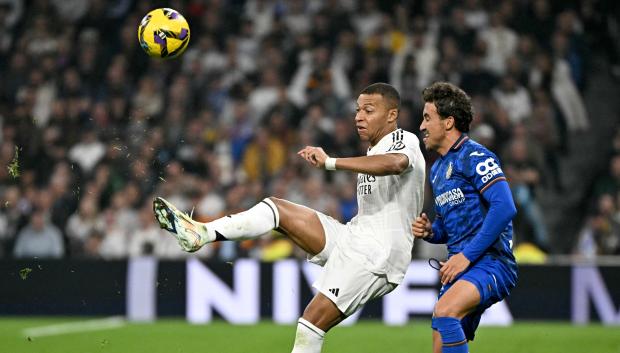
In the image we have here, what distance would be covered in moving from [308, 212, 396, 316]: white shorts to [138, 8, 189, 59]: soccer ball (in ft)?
6.30

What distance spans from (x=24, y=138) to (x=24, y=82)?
1323 millimetres

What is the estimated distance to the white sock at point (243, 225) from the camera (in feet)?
22.9

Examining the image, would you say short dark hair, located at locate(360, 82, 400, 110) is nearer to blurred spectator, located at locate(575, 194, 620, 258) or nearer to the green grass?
the green grass

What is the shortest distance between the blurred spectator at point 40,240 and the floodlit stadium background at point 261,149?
2 centimetres

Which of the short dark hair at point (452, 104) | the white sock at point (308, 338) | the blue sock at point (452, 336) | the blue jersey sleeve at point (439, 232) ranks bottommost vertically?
the white sock at point (308, 338)

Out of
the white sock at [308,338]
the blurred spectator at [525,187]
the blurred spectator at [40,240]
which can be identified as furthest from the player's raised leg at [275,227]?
the blurred spectator at [40,240]

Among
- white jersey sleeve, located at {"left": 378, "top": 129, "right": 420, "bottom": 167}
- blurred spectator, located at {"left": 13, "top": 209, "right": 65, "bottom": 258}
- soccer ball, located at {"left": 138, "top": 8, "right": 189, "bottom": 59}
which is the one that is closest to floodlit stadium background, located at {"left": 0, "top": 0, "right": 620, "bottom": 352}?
blurred spectator, located at {"left": 13, "top": 209, "right": 65, "bottom": 258}

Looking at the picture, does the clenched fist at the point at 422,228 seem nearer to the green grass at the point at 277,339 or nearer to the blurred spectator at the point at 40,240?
the green grass at the point at 277,339

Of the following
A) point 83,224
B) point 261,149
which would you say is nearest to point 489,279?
point 261,149

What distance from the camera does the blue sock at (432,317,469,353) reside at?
6.39 metres

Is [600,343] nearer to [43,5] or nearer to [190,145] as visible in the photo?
[190,145]

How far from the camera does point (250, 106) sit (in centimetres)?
1551

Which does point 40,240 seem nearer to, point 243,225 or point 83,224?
point 83,224

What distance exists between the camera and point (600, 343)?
36.0 feet
